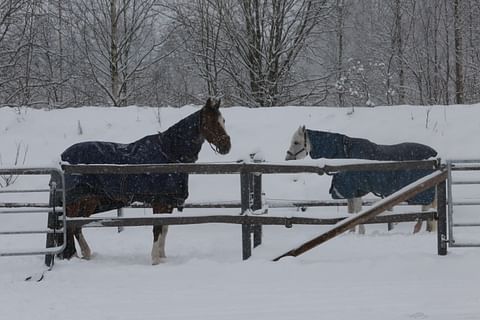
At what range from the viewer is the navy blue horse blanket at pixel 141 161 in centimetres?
681

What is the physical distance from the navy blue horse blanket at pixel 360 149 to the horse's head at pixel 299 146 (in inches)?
9.9

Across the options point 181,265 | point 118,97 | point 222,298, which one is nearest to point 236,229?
point 181,265

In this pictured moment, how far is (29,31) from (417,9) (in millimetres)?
13484

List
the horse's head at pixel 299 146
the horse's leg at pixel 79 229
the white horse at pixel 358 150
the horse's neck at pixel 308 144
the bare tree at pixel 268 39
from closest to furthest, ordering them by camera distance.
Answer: the horse's leg at pixel 79 229, the white horse at pixel 358 150, the horse's neck at pixel 308 144, the horse's head at pixel 299 146, the bare tree at pixel 268 39

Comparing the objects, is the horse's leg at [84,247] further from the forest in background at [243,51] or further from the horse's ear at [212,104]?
the forest in background at [243,51]

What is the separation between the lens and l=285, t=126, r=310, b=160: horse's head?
9.61m

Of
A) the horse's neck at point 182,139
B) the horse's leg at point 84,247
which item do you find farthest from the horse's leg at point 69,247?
the horse's neck at point 182,139

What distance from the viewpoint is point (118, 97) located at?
1941 centimetres

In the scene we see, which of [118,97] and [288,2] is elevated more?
[288,2]

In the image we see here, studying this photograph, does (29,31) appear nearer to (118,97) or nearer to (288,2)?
(118,97)

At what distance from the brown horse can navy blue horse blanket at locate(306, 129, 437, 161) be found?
250 centimetres

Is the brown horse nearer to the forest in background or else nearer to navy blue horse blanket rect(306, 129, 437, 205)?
navy blue horse blanket rect(306, 129, 437, 205)

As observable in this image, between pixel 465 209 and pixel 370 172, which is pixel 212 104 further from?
pixel 465 209

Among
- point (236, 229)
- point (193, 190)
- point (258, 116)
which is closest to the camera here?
point (236, 229)
